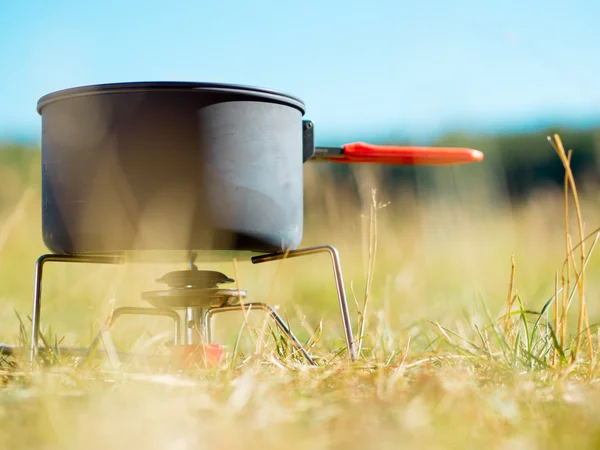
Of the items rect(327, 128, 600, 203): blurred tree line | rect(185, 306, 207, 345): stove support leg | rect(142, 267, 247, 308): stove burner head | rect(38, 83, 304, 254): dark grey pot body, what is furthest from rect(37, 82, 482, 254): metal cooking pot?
rect(327, 128, 600, 203): blurred tree line

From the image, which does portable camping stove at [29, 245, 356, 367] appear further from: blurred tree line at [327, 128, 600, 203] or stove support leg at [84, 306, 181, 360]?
blurred tree line at [327, 128, 600, 203]

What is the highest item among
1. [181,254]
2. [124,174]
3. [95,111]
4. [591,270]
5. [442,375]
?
[95,111]

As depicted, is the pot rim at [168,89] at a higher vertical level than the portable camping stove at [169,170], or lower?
higher

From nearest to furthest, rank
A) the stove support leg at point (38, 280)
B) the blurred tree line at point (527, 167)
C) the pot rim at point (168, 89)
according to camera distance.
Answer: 1. the pot rim at point (168, 89)
2. the stove support leg at point (38, 280)
3. the blurred tree line at point (527, 167)

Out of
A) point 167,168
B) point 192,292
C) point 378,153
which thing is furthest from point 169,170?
point 378,153

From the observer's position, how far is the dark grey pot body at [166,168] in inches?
60.9

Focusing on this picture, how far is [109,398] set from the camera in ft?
3.68

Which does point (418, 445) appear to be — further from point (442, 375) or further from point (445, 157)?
point (445, 157)

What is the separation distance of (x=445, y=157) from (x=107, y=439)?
1232 millimetres

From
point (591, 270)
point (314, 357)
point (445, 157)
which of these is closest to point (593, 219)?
point (591, 270)

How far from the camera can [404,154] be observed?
74.0 inches

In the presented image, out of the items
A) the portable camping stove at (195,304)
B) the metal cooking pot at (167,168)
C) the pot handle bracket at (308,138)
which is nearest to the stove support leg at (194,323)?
the portable camping stove at (195,304)

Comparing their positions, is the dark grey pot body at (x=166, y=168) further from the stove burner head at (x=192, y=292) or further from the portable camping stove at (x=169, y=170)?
the stove burner head at (x=192, y=292)

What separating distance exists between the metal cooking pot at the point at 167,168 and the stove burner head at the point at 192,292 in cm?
22
